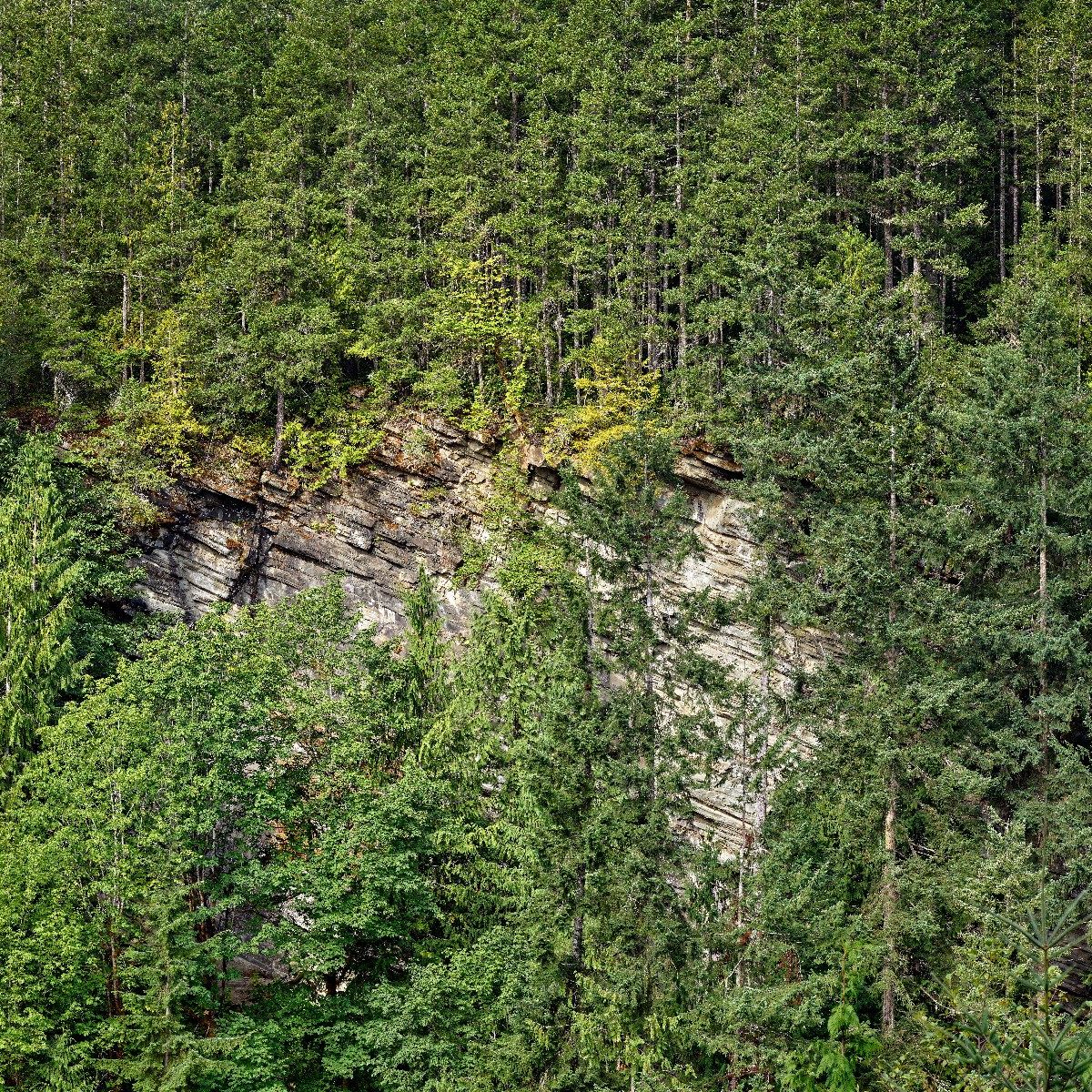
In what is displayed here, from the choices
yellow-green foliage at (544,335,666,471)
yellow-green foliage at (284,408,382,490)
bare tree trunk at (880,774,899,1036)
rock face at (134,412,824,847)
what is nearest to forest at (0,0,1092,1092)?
bare tree trunk at (880,774,899,1036)

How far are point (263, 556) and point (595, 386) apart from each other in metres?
11.1

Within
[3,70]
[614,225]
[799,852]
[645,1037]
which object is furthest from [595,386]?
[3,70]

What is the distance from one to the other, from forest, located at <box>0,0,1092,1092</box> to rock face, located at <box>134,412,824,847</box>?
0.74 m

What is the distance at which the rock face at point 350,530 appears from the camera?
37.0m

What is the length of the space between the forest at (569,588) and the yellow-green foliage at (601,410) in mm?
187

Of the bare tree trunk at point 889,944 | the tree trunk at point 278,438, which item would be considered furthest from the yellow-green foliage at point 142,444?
the bare tree trunk at point 889,944

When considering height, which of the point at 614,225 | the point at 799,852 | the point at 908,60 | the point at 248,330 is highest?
the point at 908,60

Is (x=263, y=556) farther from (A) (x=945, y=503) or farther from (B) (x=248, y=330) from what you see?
(A) (x=945, y=503)

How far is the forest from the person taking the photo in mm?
24969

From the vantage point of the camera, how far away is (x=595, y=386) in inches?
1453

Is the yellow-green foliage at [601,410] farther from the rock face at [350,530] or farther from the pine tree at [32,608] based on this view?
the pine tree at [32,608]

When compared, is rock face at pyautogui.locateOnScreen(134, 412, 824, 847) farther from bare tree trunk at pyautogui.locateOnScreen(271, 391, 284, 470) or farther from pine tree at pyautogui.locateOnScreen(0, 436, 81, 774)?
pine tree at pyautogui.locateOnScreen(0, 436, 81, 774)

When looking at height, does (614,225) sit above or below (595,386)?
above

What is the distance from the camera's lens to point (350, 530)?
37.6 meters
